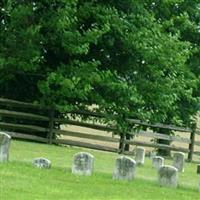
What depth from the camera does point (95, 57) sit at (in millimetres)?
23531

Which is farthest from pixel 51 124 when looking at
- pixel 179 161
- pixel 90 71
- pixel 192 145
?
pixel 179 161

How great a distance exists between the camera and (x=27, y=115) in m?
23.4

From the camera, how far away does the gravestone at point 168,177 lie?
42.4 ft

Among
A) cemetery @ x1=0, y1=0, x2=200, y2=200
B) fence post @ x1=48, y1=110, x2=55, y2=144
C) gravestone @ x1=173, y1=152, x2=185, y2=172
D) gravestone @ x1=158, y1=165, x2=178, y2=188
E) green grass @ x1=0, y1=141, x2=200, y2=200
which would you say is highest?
cemetery @ x1=0, y1=0, x2=200, y2=200

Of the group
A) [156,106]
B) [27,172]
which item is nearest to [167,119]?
[156,106]

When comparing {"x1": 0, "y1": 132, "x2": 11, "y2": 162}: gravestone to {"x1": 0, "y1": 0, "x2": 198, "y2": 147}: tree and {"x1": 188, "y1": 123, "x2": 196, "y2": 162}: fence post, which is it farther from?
{"x1": 188, "y1": 123, "x2": 196, "y2": 162}: fence post

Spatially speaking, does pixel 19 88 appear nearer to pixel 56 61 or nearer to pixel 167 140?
pixel 56 61

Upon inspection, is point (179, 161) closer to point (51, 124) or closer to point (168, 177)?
point (168, 177)

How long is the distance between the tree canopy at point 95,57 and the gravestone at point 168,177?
27.9ft

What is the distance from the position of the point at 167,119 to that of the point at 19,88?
19.9 feet

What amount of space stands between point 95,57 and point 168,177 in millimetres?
A: 11038

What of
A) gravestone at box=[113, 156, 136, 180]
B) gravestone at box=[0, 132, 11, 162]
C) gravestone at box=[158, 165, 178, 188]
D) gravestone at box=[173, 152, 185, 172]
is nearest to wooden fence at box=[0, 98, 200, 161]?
gravestone at box=[173, 152, 185, 172]

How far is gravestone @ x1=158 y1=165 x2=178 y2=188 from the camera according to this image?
1293 cm

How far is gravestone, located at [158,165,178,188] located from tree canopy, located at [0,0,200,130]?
27.9 feet
